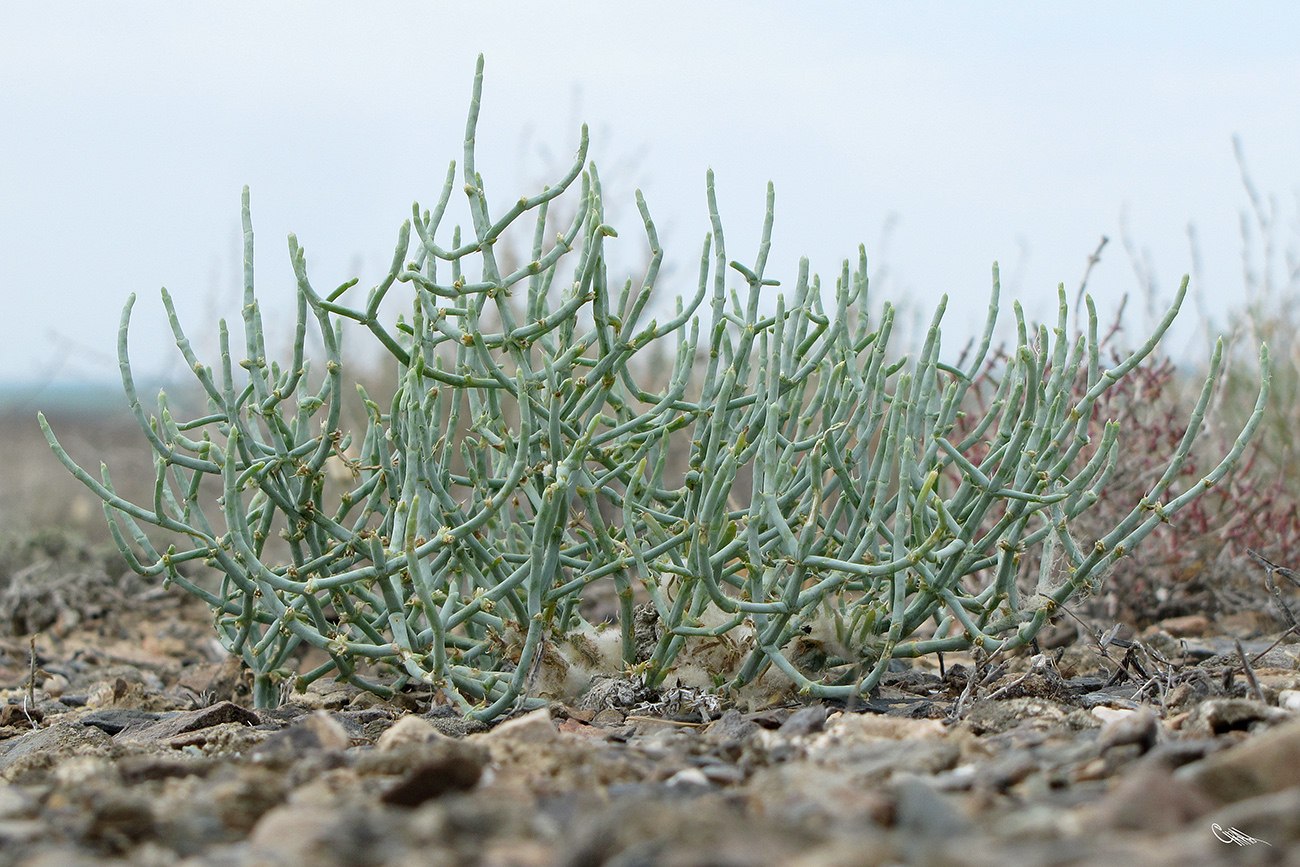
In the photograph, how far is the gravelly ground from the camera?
1.14 m

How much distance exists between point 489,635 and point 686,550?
0.48m

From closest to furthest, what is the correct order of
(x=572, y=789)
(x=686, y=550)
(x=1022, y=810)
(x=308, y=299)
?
(x=1022, y=810)
(x=572, y=789)
(x=308, y=299)
(x=686, y=550)

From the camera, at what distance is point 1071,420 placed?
2.29 meters

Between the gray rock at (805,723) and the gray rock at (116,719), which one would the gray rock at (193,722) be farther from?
the gray rock at (805,723)

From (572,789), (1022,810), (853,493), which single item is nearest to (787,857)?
(1022,810)

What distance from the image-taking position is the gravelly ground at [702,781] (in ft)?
3.74

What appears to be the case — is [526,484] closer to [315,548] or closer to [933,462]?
[315,548]

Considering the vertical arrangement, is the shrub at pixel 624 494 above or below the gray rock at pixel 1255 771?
above

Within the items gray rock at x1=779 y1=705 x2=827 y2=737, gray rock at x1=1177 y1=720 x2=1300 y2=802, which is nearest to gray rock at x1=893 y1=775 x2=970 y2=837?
gray rock at x1=1177 y1=720 x2=1300 y2=802

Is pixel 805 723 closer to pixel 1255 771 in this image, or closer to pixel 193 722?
pixel 1255 771

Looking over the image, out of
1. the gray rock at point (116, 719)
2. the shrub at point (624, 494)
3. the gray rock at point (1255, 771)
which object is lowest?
the gray rock at point (116, 719)

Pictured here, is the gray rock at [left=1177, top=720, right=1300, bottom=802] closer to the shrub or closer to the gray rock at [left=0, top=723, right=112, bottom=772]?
the shrub

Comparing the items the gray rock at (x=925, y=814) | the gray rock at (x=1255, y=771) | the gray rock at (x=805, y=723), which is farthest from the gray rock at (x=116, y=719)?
the gray rock at (x=1255, y=771)

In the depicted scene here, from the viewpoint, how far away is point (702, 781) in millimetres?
1635
